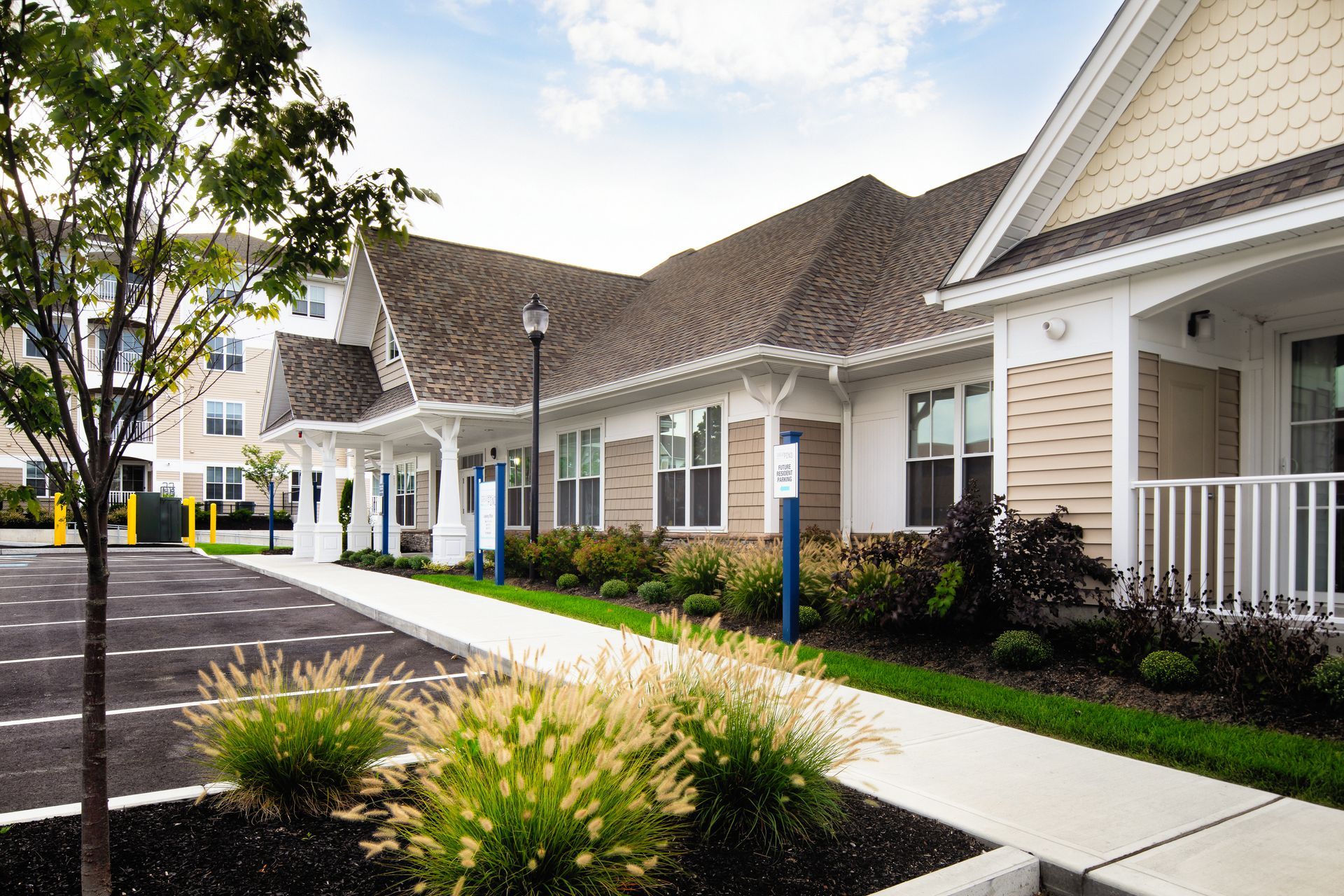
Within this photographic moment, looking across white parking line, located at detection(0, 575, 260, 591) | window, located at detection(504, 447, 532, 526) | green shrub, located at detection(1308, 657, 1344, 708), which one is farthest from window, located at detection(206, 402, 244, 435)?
green shrub, located at detection(1308, 657, 1344, 708)

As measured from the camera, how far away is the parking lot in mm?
5410

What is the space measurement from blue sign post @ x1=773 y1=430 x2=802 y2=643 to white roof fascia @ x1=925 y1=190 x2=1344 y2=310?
2420 mm

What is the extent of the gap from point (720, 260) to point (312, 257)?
15.9 meters

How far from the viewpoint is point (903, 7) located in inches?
514

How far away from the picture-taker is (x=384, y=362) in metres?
22.6

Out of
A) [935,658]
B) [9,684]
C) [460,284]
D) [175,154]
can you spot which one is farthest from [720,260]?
[175,154]

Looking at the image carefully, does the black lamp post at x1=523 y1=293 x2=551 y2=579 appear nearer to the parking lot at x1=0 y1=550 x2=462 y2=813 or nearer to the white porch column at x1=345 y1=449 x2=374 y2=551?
the parking lot at x1=0 y1=550 x2=462 y2=813

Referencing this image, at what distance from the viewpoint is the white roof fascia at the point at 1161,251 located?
6.70 m

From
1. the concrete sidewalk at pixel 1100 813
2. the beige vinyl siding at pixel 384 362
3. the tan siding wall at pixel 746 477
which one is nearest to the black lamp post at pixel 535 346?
the tan siding wall at pixel 746 477

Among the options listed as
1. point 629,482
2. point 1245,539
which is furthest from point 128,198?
point 629,482

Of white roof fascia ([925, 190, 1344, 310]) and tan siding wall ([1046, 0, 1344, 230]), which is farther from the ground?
tan siding wall ([1046, 0, 1344, 230])

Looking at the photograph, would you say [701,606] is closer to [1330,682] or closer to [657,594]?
[657,594]

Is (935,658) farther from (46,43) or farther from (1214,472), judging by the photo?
(46,43)

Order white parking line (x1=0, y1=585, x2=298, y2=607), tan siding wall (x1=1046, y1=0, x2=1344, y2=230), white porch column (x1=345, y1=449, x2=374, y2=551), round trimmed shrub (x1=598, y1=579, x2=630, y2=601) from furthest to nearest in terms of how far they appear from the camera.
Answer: white porch column (x1=345, y1=449, x2=374, y2=551)
white parking line (x1=0, y1=585, x2=298, y2=607)
round trimmed shrub (x1=598, y1=579, x2=630, y2=601)
tan siding wall (x1=1046, y1=0, x2=1344, y2=230)
